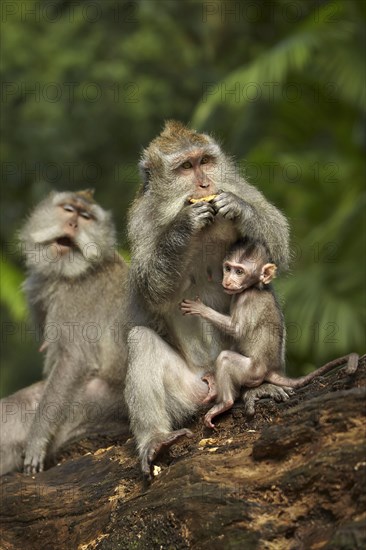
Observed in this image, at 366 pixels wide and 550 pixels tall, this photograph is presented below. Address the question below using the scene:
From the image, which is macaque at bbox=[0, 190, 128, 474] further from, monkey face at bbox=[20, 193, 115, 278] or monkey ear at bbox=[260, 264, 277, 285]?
monkey ear at bbox=[260, 264, 277, 285]

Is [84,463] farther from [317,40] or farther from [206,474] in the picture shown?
[317,40]

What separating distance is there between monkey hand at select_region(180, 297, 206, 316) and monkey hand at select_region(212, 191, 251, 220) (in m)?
0.65

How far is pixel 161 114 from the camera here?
705 inches

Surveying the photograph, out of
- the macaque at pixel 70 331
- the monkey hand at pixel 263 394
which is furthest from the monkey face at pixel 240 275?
the macaque at pixel 70 331

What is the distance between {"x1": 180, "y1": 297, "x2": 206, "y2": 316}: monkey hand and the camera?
19.7ft

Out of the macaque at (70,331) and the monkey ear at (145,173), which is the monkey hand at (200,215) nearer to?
the monkey ear at (145,173)

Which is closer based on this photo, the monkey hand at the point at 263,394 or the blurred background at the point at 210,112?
the monkey hand at the point at 263,394

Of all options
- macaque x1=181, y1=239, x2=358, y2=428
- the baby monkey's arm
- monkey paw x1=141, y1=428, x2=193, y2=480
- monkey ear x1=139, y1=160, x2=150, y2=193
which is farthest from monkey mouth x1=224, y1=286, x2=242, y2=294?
monkey ear x1=139, y1=160, x2=150, y2=193

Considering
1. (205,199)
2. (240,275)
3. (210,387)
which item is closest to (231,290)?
(240,275)

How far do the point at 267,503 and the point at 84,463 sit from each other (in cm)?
213

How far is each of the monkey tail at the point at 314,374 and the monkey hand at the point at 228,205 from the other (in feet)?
3.63

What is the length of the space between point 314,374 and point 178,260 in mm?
1243

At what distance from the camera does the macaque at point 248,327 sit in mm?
5719

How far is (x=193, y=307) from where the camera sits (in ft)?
19.8
